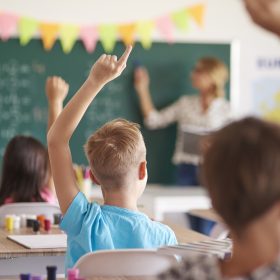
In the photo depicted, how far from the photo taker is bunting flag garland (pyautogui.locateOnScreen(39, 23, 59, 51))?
7254 mm

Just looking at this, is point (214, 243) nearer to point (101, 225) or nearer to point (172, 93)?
point (101, 225)

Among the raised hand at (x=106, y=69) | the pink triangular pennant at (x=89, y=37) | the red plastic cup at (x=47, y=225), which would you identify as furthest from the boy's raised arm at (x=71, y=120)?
the pink triangular pennant at (x=89, y=37)

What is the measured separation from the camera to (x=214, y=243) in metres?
2.54

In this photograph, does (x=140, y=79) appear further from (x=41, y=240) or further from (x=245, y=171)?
(x=245, y=171)

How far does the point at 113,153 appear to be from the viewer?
9.14 ft

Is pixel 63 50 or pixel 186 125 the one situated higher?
pixel 63 50

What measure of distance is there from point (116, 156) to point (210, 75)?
4893 millimetres

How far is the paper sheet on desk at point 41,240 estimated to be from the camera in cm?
326

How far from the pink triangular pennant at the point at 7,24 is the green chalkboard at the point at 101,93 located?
10 cm


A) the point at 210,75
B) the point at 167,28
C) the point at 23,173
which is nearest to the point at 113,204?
the point at 23,173

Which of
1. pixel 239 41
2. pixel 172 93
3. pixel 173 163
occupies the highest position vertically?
pixel 239 41

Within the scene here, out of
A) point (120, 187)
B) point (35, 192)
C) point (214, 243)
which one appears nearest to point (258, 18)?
point (214, 243)

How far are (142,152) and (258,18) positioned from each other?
1.34m

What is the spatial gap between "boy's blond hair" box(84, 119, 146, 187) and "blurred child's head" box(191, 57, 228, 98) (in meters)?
4.80
